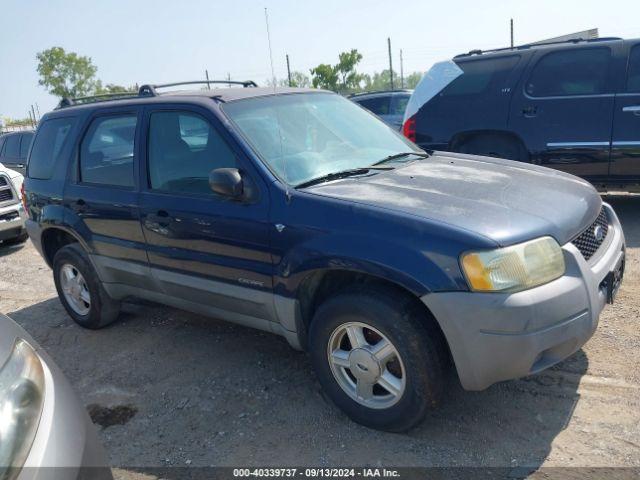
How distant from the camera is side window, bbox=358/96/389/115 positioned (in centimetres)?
1100

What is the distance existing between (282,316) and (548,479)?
1.56 meters

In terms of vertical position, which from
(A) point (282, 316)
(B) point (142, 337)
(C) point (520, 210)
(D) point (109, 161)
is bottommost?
(B) point (142, 337)

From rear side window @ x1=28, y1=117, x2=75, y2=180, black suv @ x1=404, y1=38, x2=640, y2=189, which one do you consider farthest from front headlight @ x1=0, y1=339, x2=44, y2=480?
black suv @ x1=404, y1=38, x2=640, y2=189

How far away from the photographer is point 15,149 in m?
11.6

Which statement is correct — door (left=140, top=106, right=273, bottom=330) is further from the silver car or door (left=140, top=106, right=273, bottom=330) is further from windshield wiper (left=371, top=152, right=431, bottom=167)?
the silver car

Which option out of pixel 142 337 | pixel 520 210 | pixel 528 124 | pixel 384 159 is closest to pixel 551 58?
pixel 528 124

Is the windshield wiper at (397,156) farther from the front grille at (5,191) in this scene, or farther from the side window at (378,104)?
the side window at (378,104)

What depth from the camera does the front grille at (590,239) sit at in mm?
2865

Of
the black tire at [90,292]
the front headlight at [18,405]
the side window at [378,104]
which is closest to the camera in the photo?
the front headlight at [18,405]

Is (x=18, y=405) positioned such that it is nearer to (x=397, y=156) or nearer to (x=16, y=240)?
(x=397, y=156)

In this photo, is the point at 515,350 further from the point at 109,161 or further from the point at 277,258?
the point at 109,161

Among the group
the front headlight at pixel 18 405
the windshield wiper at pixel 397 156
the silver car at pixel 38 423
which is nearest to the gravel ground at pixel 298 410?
the silver car at pixel 38 423

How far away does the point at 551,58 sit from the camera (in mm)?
6289

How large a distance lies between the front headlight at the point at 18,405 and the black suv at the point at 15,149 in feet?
35.2
